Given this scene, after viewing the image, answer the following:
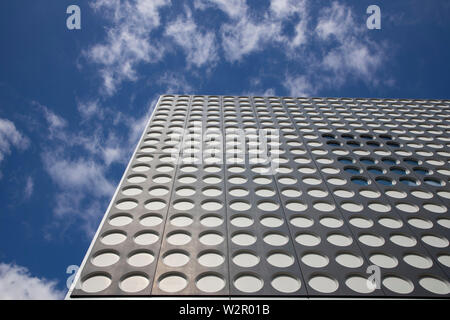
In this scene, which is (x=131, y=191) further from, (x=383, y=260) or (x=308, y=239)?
(x=383, y=260)

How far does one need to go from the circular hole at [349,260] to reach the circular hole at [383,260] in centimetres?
57

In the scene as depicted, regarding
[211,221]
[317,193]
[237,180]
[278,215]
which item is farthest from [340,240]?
[237,180]

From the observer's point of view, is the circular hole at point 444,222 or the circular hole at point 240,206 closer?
the circular hole at point 444,222

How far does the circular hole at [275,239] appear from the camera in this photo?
48.7ft

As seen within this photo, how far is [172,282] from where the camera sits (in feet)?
41.3

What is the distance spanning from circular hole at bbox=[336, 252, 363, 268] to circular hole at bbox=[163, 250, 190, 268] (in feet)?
21.0

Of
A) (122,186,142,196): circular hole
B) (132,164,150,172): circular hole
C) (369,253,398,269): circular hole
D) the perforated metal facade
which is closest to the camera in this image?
the perforated metal facade

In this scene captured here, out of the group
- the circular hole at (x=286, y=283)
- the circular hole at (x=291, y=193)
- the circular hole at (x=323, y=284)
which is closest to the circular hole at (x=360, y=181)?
the circular hole at (x=291, y=193)

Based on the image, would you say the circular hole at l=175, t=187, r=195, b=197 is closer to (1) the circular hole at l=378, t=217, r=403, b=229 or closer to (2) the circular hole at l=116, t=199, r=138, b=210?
(2) the circular hole at l=116, t=199, r=138, b=210

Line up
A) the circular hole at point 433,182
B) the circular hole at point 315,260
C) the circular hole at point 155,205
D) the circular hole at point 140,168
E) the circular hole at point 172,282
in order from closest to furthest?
1. the circular hole at point 172,282
2. the circular hole at point 315,260
3. the circular hole at point 155,205
4. the circular hole at point 433,182
5. the circular hole at point 140,168

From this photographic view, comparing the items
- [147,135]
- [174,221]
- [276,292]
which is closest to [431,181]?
[276,292]

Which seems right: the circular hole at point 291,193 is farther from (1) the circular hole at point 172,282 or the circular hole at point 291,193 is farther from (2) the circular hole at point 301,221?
(1) the circular hole at point 172,282

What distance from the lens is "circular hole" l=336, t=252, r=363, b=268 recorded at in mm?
13586

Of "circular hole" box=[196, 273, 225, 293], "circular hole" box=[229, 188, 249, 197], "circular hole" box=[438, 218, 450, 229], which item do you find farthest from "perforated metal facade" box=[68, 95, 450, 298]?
"circular hole" box=[438, 218, 450, 229]
